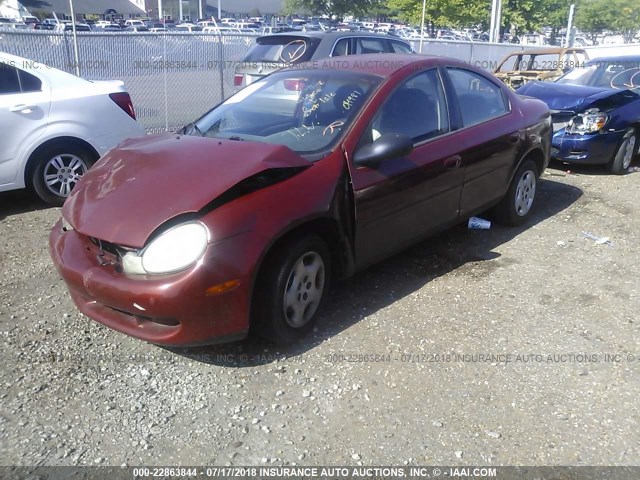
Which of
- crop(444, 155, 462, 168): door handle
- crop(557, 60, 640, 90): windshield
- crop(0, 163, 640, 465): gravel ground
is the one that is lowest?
crop(0, 163, 640, 465): gravel ground

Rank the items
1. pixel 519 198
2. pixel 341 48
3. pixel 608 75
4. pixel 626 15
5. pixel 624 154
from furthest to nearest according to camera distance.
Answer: pixel 626 15 < pixel 341 48 < pixel 608 75 < pixel 624 154 < pixel 519 198

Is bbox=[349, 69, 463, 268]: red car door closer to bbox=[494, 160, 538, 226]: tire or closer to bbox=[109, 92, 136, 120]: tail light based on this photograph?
bbox=[494, 160, 538, 226]: tire

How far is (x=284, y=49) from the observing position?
9000 mm

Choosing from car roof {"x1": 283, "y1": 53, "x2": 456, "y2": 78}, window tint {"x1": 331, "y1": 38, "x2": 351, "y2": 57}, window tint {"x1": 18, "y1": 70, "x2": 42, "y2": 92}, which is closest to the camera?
car roof {"x1": 283, "y1": 53, "x2": 456, "y2": 78}

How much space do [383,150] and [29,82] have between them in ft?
13.3

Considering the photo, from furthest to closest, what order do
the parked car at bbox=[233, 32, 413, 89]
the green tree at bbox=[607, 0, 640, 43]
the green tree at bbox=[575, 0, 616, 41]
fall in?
the green tree at bbox=[575, 0, 616, 41] < the green tree at bbox=[607, 0, 640, 43] < the parked car at bbox=[233, 32, 413, 89]

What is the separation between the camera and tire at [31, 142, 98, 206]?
231 inches

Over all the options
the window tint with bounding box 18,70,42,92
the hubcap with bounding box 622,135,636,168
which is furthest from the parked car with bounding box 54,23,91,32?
the hubcap with bounding box 622,135,636,168

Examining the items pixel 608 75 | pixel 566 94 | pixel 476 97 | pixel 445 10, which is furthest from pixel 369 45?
pixel 445 10

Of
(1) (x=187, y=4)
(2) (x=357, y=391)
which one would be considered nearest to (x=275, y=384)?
(2) (x=357, y=391)

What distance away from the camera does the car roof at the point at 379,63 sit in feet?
13.9

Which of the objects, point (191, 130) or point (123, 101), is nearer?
point (191, 130)

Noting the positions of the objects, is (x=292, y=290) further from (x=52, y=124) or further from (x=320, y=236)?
(x=52, y=124)

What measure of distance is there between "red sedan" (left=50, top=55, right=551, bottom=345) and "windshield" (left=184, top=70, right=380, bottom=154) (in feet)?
0.04
